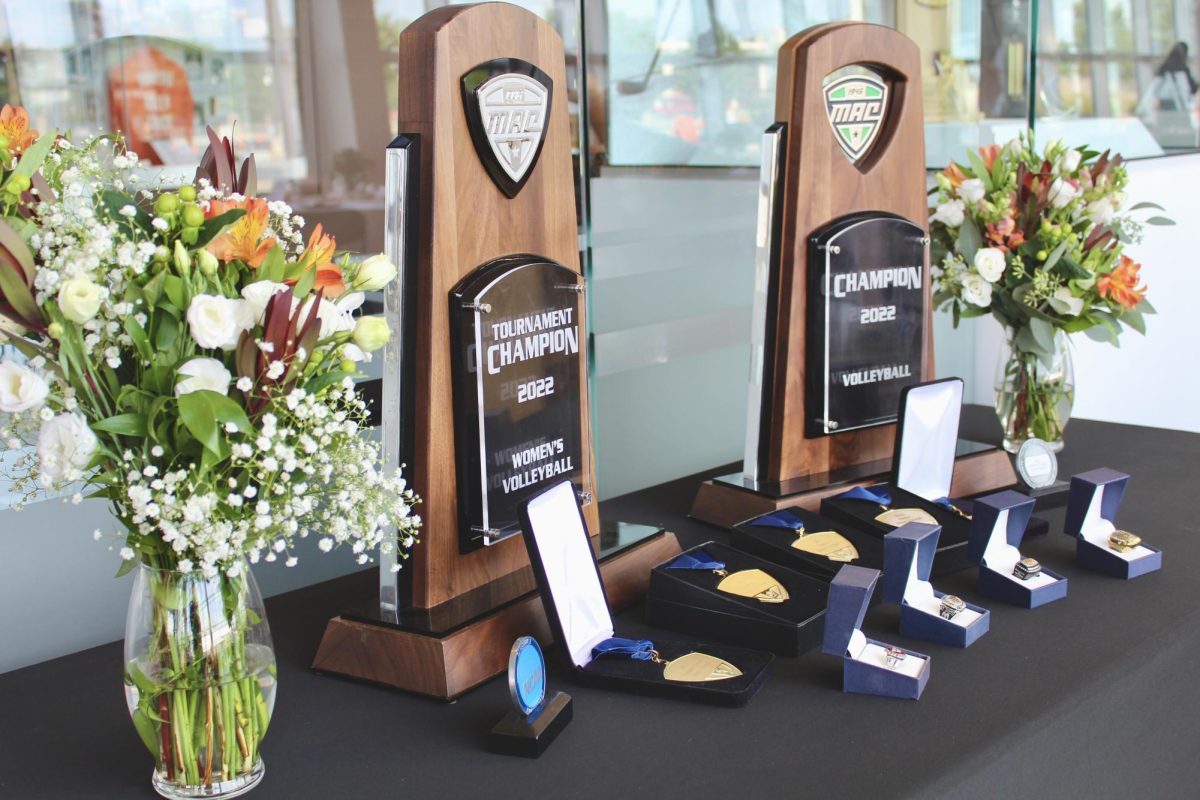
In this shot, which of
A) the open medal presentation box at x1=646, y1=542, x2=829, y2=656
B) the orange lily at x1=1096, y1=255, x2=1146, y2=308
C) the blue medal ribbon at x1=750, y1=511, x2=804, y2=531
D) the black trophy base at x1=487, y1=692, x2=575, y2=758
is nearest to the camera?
the black trophy base at x1=487, y1=692, x2=575, y2=758

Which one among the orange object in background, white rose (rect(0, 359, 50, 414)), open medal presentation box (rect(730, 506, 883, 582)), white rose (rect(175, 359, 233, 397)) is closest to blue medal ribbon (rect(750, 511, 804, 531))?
open medal presentation box (rect(730, 506, 883, 582))

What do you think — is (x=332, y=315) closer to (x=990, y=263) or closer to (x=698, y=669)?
(x=698, y=669)

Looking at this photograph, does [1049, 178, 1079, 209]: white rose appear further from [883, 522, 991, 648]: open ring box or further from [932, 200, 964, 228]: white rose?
[883, 522, 991, 648]: open ring box

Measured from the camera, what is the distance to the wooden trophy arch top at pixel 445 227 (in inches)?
47.3

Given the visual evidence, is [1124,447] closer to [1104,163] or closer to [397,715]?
[1104,163]

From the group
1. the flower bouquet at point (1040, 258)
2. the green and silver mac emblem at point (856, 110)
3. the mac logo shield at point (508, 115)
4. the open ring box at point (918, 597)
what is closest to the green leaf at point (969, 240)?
the flower bouquet at point (1040, 258)

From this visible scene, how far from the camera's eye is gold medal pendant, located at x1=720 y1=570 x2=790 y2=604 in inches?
50.5

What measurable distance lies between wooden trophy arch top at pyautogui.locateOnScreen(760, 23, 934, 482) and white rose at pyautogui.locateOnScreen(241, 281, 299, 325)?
0.93 m

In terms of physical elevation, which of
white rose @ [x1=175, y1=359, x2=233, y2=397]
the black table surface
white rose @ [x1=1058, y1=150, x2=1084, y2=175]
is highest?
white rose @ [x1=1058, y1=150, x2=1084, y2=175]

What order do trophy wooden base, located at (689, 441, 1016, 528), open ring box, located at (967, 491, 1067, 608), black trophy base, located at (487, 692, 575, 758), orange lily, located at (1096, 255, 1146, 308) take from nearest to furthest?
black trophy base, located at (487, 692, 575, 758) < open ring box, located at (967, 491, 1067, 608) < trophy wooden base, located at (689, 441, 1016, 528) < orange lily, located at (1096, 255, 1146, 308)

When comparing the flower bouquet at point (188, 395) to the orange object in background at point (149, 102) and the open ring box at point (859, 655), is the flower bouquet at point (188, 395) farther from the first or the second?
the orange object in background at point (149, 102)

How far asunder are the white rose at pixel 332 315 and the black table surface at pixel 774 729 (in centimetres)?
38

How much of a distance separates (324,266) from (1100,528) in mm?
1081

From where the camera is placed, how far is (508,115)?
1277 mm
